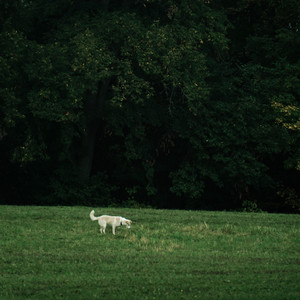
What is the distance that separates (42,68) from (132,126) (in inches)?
218

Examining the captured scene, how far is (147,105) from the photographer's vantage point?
1252 inches

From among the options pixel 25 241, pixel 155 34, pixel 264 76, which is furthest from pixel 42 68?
pixel 25 241

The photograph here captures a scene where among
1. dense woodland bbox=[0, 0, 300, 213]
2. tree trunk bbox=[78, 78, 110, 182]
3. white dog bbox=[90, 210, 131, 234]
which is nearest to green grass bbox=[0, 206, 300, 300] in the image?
white dog bbox=[90, 210, 131, 234]

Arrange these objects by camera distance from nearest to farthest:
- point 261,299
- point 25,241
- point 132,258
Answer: point 261,299 → point 132,258 → point 25,241

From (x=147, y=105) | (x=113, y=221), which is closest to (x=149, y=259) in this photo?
(x=113, y=221)

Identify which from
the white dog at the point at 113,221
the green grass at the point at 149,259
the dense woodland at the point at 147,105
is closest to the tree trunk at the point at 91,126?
the dense woodland at the point at 147,105

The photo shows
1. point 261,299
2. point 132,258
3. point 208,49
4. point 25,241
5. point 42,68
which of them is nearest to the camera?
point 261,299

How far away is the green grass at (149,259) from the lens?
10.3m

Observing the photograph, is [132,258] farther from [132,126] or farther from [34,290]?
[132,126]

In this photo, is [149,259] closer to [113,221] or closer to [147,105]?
[113,221]

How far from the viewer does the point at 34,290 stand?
10.2 metres

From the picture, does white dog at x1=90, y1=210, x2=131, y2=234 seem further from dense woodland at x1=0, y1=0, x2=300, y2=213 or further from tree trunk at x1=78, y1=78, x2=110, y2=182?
tree trunk at x1=78, y1=78, x2=110, y2=182

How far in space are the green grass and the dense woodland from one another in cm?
936

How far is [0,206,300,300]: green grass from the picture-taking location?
33.9ft
